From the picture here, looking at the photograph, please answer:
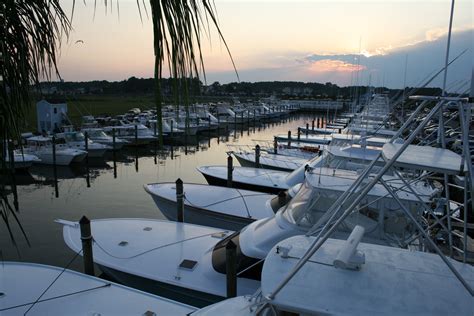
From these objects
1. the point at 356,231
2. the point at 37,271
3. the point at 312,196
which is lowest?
the point at 37,271

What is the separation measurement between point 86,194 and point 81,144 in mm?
9863

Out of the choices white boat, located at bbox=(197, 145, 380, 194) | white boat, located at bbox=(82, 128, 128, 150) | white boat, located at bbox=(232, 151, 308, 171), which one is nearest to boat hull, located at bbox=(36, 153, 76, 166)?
white boat, located at bbox=(82, 128, 128, 150)

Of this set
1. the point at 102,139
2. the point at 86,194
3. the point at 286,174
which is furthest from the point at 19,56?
the point at 102,139

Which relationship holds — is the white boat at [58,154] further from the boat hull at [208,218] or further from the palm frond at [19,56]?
the palm frond at [19,56]

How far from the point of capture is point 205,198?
500 inches

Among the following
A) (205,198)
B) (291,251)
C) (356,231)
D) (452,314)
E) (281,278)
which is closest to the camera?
(452,314)

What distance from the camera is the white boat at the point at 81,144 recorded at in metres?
28.1

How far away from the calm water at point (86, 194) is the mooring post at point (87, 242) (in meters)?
2.90

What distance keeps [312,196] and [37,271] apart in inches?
234

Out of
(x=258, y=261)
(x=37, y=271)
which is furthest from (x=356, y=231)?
(x=37, y=271)

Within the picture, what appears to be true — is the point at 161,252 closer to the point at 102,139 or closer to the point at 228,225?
the point at 228,225

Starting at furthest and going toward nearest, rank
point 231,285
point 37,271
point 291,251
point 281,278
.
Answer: point 37,271, point 231,285, point 291,251, point 281,278

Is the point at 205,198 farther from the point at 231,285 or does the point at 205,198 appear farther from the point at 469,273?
the point at 469,273

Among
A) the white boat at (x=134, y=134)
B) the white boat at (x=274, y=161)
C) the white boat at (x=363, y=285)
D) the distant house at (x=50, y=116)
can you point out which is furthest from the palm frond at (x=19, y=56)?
the distant house at (x=50, y=116)
